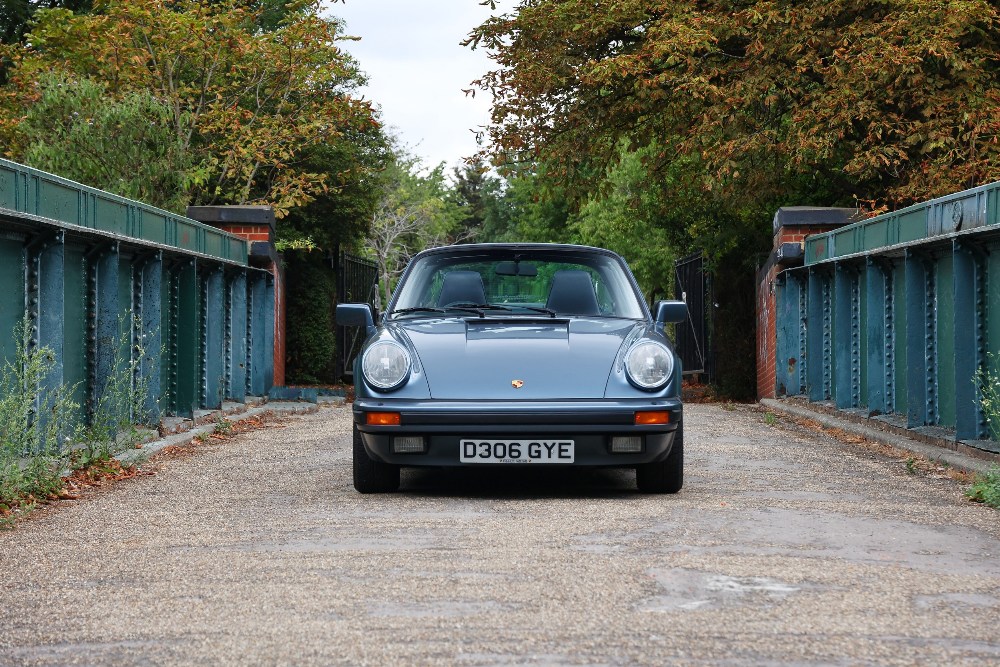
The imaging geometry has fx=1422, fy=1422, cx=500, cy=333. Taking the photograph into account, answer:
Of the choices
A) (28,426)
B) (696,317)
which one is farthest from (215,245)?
(696,317)

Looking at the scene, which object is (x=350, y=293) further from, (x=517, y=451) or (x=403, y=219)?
(x=403, y=219)

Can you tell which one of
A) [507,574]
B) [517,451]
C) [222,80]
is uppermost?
[222,80]

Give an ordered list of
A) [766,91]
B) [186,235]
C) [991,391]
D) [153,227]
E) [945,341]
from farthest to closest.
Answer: [766,91] < [186,235] < [153,227] < [945,341] < [991,391]

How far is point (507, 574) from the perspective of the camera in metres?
5.60

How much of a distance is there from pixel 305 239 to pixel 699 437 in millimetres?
12672

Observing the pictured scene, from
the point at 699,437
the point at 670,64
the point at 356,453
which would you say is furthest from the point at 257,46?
the point at 356,453

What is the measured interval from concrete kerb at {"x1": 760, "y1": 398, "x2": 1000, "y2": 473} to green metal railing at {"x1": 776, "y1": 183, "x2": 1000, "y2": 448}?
196mm

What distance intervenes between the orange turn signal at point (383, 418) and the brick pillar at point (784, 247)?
1119 cm

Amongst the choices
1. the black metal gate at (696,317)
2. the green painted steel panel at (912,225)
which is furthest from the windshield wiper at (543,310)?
the black metal gate at (696,317)

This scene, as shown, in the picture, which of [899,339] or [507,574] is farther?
[899,339]

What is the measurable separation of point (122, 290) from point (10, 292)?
267cm

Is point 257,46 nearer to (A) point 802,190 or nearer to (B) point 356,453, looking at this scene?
(A) point 802,190

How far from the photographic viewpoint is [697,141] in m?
19.9

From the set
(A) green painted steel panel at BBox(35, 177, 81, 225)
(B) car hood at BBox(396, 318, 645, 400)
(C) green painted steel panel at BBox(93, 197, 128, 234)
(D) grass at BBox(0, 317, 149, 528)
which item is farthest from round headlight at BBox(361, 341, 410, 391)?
(C) green painted steel panel at BBox(93, 197, 128, 234)
